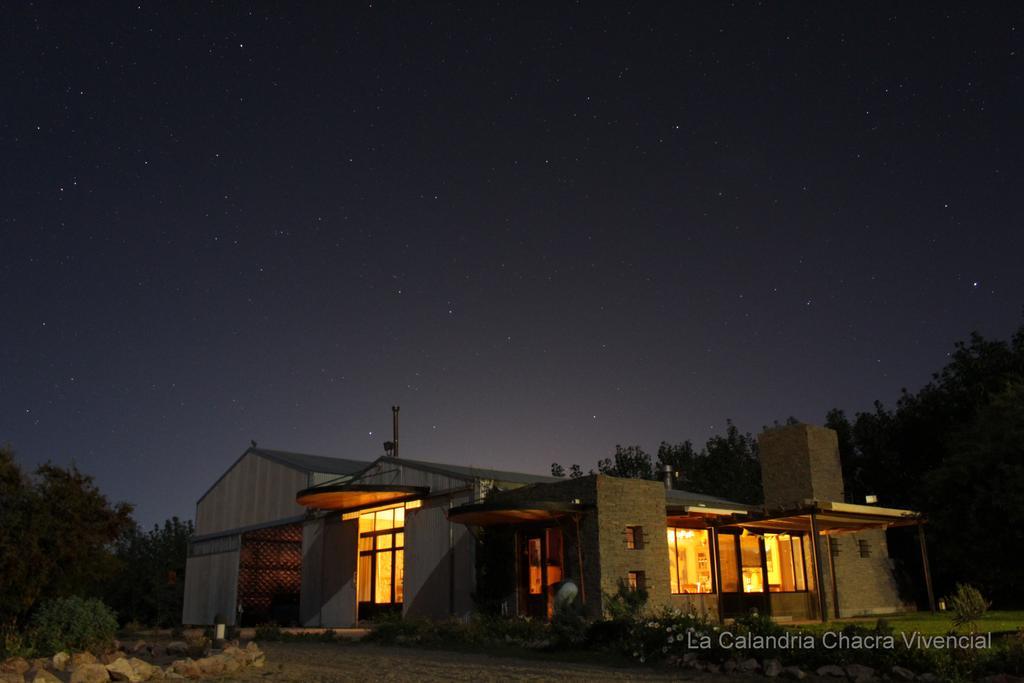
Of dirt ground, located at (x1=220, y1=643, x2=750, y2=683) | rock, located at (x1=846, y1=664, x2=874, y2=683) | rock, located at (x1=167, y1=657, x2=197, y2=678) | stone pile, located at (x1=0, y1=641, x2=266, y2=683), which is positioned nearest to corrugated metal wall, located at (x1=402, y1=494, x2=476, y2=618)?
dirt ground, located at (x1=220, y1=643, x2=750, y2=683)

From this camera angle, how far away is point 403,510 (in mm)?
19062

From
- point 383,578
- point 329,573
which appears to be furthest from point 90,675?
point 329,573

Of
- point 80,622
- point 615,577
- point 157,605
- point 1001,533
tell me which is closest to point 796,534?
point 1001,533

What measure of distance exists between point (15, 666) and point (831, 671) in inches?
340

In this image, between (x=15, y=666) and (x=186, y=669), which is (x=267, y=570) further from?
(x=186, y=669)

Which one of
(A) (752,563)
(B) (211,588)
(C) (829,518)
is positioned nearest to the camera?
(C) (829,518)

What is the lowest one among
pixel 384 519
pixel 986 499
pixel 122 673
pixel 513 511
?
pixel 122 673

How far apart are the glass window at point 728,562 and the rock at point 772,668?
34.5 ft

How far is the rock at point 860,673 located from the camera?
762 centimetres

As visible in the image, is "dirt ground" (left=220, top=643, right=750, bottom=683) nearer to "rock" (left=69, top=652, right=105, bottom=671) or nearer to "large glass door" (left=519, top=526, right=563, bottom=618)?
"rock" (left=69, top=652, right=105, bottom=671)

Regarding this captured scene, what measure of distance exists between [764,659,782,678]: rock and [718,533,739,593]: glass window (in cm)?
1050

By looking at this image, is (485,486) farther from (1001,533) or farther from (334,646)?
(1001,533)

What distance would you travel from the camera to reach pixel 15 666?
9.66m

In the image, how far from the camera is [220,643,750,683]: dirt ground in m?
8.49
